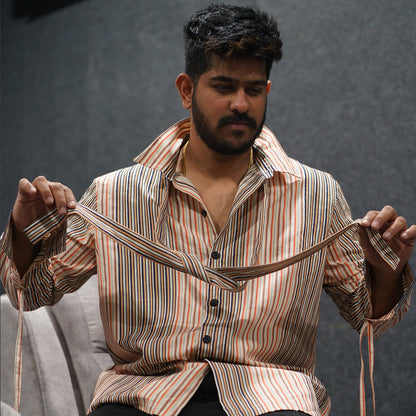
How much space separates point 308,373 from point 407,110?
0.84 m

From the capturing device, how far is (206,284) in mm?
1305

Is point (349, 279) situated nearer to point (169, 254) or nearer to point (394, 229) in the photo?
point (394, 229)

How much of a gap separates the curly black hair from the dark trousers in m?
0.68

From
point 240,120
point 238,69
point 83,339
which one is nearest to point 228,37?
point 238,69

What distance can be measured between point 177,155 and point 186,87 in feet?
0.56

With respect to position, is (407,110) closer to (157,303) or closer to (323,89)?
(323,89)

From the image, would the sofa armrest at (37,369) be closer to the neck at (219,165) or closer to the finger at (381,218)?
the neck at (219,165)

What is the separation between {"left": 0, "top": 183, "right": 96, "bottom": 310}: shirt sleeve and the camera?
4.14 feet

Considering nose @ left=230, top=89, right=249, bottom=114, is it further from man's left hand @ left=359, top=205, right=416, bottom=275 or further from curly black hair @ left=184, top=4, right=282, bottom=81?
man's left hand @ left=359, top=205, right=416, bottom=275

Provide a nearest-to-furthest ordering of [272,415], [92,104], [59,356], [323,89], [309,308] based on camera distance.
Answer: [272,415] → [309,308] → [59,356] → [323,89] → [92,104]

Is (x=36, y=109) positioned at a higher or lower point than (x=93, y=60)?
lower

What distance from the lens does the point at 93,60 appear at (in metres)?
2.42

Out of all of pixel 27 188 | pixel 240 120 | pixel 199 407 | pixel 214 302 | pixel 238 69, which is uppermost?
pixel 238 69

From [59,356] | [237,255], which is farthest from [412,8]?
[59,356]
